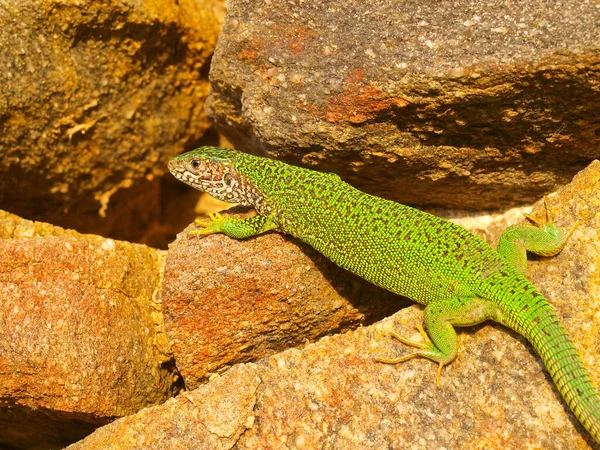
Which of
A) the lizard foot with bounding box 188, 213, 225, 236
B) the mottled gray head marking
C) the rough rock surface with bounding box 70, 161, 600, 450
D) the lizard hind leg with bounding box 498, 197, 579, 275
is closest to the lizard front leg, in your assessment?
the lizard foot with bounding box 188, 213, 225, 236

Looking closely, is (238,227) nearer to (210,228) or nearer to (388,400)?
(210,228)

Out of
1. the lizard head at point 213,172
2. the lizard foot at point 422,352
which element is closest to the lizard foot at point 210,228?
the lizard head at point 213,172

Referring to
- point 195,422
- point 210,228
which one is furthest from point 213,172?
point 195,422

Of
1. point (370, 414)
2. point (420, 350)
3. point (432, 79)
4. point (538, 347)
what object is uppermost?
point (432, 79)

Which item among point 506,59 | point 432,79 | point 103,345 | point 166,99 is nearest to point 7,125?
point 166,99

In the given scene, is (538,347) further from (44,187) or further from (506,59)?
(44,187)
